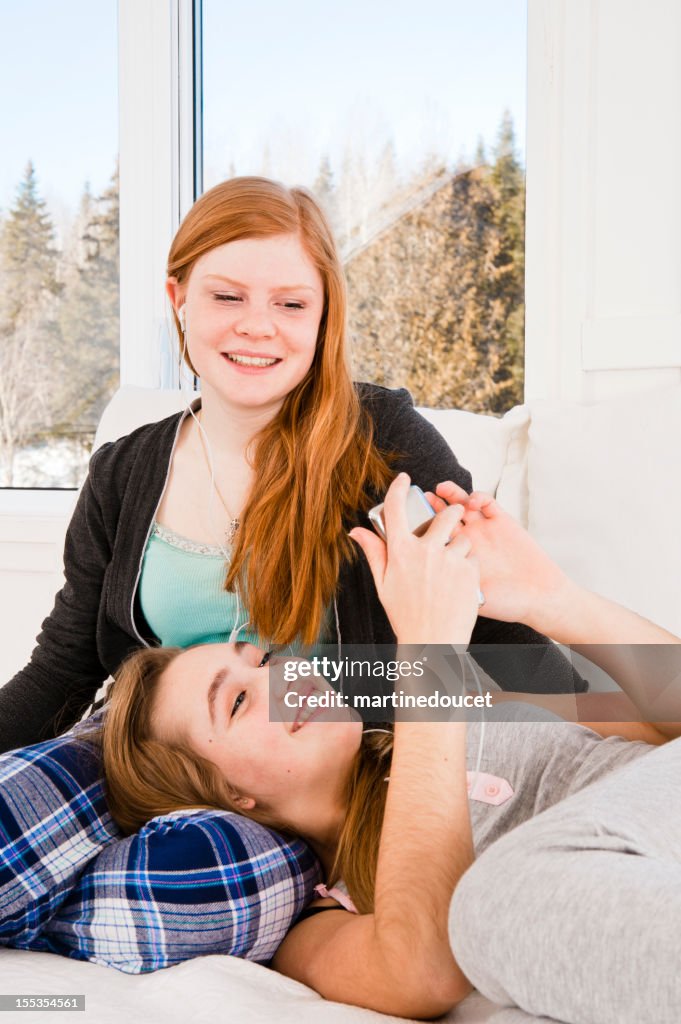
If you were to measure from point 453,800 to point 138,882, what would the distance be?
0.99ft

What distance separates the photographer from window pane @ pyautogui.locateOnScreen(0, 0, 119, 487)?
2443 millimetres

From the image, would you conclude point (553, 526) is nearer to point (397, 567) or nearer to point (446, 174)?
point (397, 567)

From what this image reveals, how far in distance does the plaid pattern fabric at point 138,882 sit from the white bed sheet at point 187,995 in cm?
2

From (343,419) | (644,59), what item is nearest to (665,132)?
(644,59)

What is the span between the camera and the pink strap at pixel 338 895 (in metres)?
0.96

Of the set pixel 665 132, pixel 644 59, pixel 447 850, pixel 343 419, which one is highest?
pixel 644 59

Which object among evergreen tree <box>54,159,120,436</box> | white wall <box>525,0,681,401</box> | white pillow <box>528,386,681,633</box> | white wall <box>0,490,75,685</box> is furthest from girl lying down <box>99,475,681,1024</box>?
evergreen tree <box>54,159,120,436</box>

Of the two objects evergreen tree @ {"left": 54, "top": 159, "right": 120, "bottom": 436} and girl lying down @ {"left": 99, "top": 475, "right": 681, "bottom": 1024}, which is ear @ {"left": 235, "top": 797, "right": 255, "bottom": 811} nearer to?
girl lying down @ {"left": 99, "top": 475, "right": 681, "bottom": 1024}

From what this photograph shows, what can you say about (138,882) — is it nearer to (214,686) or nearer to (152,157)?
(214,686)

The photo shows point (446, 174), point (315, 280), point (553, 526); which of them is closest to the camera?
point (315, 280)

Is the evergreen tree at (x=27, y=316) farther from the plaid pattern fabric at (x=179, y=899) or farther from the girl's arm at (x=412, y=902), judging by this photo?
the girl's arm at (x=412, y=902)

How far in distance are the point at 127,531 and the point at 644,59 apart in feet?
4.34

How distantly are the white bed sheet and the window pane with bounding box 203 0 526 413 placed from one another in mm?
1473

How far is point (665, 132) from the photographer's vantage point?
1.77 meters
